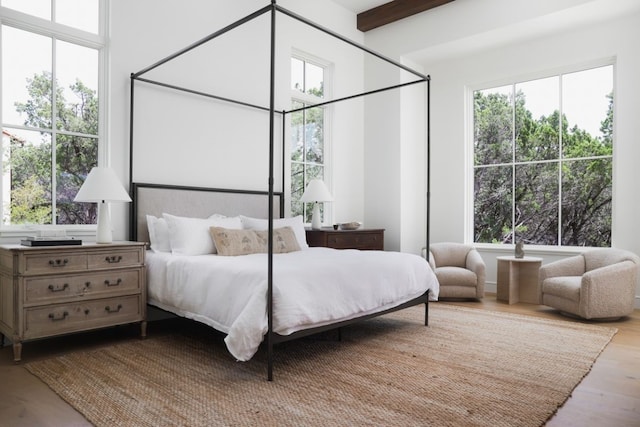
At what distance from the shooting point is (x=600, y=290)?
164 inches

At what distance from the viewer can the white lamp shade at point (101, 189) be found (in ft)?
11.2

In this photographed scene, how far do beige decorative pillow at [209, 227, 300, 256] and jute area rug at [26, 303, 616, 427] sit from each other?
72 cm

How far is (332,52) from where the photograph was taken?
6062 mm

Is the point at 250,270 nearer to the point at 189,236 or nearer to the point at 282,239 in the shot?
the point at 189,236

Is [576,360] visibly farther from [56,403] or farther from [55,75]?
[55,75]

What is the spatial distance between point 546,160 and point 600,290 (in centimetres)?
206

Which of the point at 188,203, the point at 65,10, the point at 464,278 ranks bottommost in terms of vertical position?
the point at 464,278

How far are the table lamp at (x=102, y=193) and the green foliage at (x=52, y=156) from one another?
18.2 inches

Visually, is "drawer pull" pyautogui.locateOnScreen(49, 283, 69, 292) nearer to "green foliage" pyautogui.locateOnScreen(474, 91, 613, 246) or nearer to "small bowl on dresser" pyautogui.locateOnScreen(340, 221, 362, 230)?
"small bowl on dresser" pyautogui.locateOnScreen(340, 221, 362, 230)

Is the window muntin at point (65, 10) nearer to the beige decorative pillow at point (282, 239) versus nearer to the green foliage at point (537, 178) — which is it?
the beige decorative pillow at point (282, 239)

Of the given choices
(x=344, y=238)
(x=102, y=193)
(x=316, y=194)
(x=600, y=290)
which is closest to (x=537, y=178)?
(x=600, y=290)

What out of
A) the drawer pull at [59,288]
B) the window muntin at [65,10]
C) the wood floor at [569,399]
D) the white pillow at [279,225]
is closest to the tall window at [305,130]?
the white pillow at [279,225]

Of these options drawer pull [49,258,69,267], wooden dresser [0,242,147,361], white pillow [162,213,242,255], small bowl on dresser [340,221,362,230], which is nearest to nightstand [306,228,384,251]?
small bowl on dresser [340,221,362,230]

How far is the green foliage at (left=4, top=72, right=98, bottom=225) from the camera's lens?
11.8 ft
